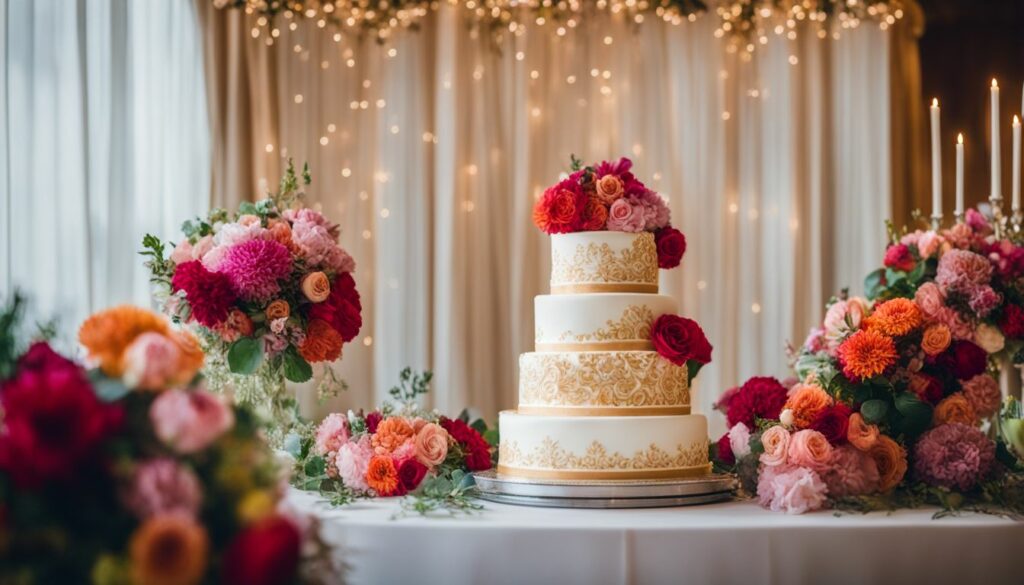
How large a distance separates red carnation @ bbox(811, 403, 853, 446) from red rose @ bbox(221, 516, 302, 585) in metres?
2.13

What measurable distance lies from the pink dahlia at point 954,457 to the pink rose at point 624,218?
1091 millimetres

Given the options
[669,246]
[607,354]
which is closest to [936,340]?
[669,246]

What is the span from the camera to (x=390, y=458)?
3.40 metres

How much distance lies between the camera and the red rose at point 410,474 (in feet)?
11.1

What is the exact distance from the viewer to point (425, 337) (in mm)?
6328

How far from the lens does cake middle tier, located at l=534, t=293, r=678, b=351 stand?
3.36 m

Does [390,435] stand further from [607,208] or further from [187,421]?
[187,421]

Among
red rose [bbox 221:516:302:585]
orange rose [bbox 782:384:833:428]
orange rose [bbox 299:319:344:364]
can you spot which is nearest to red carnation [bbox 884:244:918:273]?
orange rose [bbox 782:384:833:428]

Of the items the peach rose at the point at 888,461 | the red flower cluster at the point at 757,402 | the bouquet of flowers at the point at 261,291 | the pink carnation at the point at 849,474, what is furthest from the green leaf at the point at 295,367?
the peach rose at the point at 888,461

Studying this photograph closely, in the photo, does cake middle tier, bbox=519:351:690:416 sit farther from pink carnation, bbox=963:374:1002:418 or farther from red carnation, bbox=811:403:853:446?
pink carnation, bbox=963:374:1002:418

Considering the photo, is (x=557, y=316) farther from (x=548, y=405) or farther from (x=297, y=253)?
(x=297, y=253)

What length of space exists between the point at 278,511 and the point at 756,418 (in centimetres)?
213

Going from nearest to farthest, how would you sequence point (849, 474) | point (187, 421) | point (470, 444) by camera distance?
point (187, 421)
point (849, 474)
point (470, 444)

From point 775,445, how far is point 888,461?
14.2 inches
